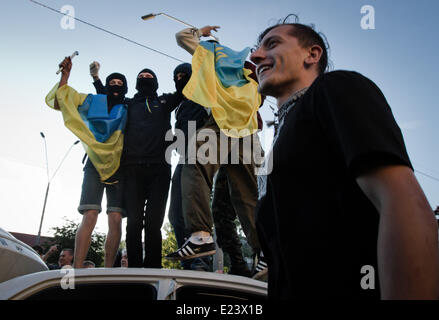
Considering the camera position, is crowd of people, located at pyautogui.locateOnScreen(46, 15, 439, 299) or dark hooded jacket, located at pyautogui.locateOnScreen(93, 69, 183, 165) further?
dark hooded jacket, located at pyautogui.locateOnScreen(93, 69, 183, 165)

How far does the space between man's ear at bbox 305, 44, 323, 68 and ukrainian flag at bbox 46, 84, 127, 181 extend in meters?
2.64

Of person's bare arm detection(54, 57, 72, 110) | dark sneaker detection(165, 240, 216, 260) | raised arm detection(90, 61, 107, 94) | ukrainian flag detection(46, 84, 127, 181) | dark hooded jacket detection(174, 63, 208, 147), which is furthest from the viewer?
raised arm detection(90, 61, 107, 94)

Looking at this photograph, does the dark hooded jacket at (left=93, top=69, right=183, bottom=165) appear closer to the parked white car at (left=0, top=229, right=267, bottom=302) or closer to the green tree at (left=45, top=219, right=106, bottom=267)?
the parked white car at (left=0, top=229, right=267, bottom=302)

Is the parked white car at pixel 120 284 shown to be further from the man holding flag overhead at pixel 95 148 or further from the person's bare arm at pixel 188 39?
the person's bare arm at pixel 188 39

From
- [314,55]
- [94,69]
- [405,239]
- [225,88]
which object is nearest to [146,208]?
[225,88]

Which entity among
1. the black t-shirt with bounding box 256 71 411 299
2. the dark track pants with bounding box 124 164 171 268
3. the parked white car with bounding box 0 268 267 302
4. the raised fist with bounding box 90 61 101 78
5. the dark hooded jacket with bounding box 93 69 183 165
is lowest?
the parked white car with bounding box 0 268 267 302

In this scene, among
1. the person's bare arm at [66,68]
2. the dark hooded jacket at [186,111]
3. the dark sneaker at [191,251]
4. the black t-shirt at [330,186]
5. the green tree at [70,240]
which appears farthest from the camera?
the green tree at [70,240]

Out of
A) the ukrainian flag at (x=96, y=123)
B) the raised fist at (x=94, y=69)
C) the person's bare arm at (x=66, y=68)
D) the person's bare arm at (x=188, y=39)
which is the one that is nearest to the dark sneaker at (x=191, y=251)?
the ukrainian flag at (x=96, y=123)

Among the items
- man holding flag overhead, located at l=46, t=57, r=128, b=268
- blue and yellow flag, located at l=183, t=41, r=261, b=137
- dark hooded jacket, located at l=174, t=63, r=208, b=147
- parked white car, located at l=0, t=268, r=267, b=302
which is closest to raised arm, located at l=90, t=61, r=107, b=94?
man holding flag overhead, located at l=46, t=57, r=128, b=268

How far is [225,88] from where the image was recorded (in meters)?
3.33

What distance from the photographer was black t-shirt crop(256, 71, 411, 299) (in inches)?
32.2

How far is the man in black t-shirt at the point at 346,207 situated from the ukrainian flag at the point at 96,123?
2.79 m

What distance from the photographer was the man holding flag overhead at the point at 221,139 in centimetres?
311
